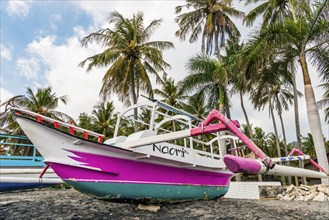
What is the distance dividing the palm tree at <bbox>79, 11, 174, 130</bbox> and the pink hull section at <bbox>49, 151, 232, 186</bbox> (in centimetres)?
1153

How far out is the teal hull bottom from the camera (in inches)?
245

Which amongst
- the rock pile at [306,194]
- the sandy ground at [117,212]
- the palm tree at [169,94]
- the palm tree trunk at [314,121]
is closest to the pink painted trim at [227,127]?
the sandy ground at [117,212]

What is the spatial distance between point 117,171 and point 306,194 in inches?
Answer: 364

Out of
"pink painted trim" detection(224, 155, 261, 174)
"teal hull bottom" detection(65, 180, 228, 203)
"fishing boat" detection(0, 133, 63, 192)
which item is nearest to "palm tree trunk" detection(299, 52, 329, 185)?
"teal hull bottom" detection(65, 180, 228, 203)

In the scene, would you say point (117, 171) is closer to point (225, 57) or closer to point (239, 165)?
point (239, 165)

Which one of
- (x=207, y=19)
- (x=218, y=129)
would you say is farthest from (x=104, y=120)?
(x=218, y=129)

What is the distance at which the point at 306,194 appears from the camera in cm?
1141

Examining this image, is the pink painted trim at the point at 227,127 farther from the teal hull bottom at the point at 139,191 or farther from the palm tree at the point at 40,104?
the palm tree at the point at 40,104

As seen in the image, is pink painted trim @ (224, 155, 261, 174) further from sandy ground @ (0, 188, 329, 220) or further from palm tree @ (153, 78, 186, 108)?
palm tree @ (153, 78, 186, 108)

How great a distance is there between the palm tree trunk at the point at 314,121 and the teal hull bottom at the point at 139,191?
6.56m

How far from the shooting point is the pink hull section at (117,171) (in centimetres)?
609

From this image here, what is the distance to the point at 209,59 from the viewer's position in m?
19.9

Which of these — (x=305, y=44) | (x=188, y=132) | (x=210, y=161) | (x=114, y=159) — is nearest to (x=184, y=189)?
(x=210, y=161)

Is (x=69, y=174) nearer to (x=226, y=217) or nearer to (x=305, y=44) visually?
(x=226, y=217)
